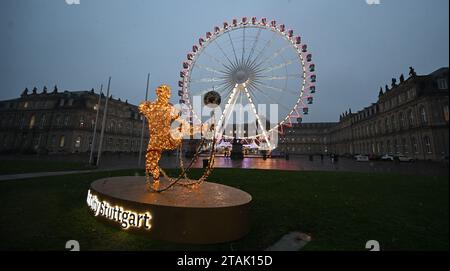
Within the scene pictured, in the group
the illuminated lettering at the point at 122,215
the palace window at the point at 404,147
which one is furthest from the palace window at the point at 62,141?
the palace window at the point at 404,147

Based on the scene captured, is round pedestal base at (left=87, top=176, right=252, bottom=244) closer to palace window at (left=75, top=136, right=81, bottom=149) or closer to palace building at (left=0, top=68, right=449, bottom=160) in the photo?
palace building at (left=0, top=68, right=449, bottom=160)

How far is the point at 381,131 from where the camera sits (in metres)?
62.2

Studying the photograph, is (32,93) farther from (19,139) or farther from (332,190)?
(332,190)

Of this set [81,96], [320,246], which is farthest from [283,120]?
[81,96]

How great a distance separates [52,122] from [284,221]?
77.2 metres

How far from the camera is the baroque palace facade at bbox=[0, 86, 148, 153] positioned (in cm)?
6116

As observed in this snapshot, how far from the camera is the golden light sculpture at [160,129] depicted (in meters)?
7.75

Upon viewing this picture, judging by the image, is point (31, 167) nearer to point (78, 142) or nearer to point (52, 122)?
point (78, 142)

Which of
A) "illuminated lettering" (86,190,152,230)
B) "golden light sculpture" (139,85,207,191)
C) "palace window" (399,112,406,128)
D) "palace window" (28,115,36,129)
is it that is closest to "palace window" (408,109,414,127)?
"palace window" (399,112,406,128)

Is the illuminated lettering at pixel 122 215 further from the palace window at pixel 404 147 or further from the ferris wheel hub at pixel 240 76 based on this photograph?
the palace window at pixel 404 147

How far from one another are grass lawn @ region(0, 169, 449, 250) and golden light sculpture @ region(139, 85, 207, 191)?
250cm

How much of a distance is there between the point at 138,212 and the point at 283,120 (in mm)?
26042
